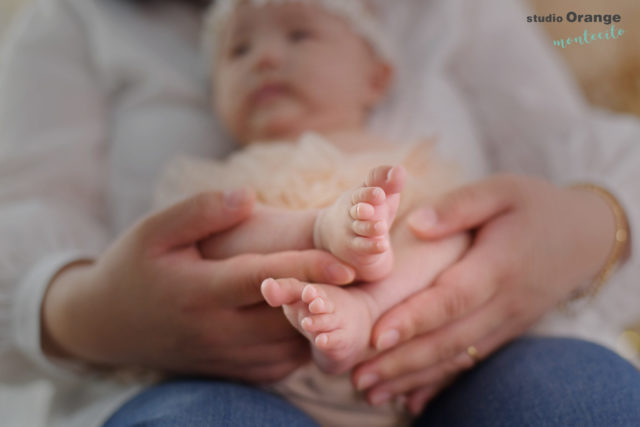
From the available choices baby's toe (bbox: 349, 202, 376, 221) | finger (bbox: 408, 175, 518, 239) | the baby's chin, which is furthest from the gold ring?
the baby's chin

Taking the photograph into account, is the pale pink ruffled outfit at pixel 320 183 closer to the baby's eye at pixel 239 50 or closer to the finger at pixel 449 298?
the finger at pixel 449 298

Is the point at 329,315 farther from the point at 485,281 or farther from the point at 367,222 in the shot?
the point at 485,281

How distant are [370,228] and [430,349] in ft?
0.53

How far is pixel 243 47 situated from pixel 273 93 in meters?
0.10

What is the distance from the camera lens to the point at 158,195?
1.87ft

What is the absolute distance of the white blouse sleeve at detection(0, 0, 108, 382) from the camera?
52 cm

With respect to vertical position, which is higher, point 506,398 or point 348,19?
point 348,19

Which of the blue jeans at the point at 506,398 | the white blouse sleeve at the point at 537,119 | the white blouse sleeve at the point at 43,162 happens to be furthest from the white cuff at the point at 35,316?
the white blouse sleeve at the point at 537,119

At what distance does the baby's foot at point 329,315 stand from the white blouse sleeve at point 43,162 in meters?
0.31

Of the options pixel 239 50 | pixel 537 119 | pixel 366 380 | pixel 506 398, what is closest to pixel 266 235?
pixel 366 380

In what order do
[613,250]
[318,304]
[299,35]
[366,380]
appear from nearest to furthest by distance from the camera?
[318,304] < [366,380] < [613,250] < [299,35]

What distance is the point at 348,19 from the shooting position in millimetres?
688

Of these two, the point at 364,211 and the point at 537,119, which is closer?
the point at 364,211

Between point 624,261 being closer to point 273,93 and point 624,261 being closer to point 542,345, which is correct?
point 542,345
